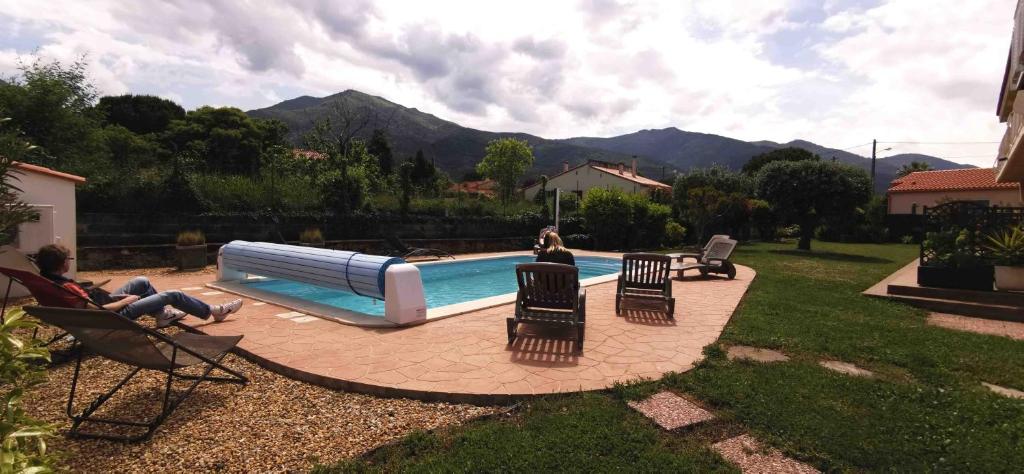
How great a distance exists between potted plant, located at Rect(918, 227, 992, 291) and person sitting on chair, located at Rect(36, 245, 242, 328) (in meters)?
10.2

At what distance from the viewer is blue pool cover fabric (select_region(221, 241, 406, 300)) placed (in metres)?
5.73

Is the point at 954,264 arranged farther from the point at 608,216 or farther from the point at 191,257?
the point at 191,257

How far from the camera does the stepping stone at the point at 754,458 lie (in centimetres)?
253

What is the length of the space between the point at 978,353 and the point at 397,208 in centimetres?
1508

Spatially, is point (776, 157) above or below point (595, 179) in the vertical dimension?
above

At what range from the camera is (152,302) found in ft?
15.7

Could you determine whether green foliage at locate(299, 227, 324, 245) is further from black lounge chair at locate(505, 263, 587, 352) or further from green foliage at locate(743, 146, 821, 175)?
green foliage at locate(743, 146, 821, 175)

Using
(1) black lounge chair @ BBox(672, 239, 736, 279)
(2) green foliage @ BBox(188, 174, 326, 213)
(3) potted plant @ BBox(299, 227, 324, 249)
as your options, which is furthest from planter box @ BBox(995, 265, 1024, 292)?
(2) green foliage @ BBox(188, 174, 326, 213)

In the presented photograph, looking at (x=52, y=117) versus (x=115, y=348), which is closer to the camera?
(x=115, y=348)

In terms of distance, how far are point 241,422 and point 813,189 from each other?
20877mm

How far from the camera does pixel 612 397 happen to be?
3.45 m

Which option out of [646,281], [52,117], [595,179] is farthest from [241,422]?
[595,179]

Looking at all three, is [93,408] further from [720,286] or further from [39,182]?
[720,286]

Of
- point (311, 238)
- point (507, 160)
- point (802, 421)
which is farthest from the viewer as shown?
point (507, 160)
